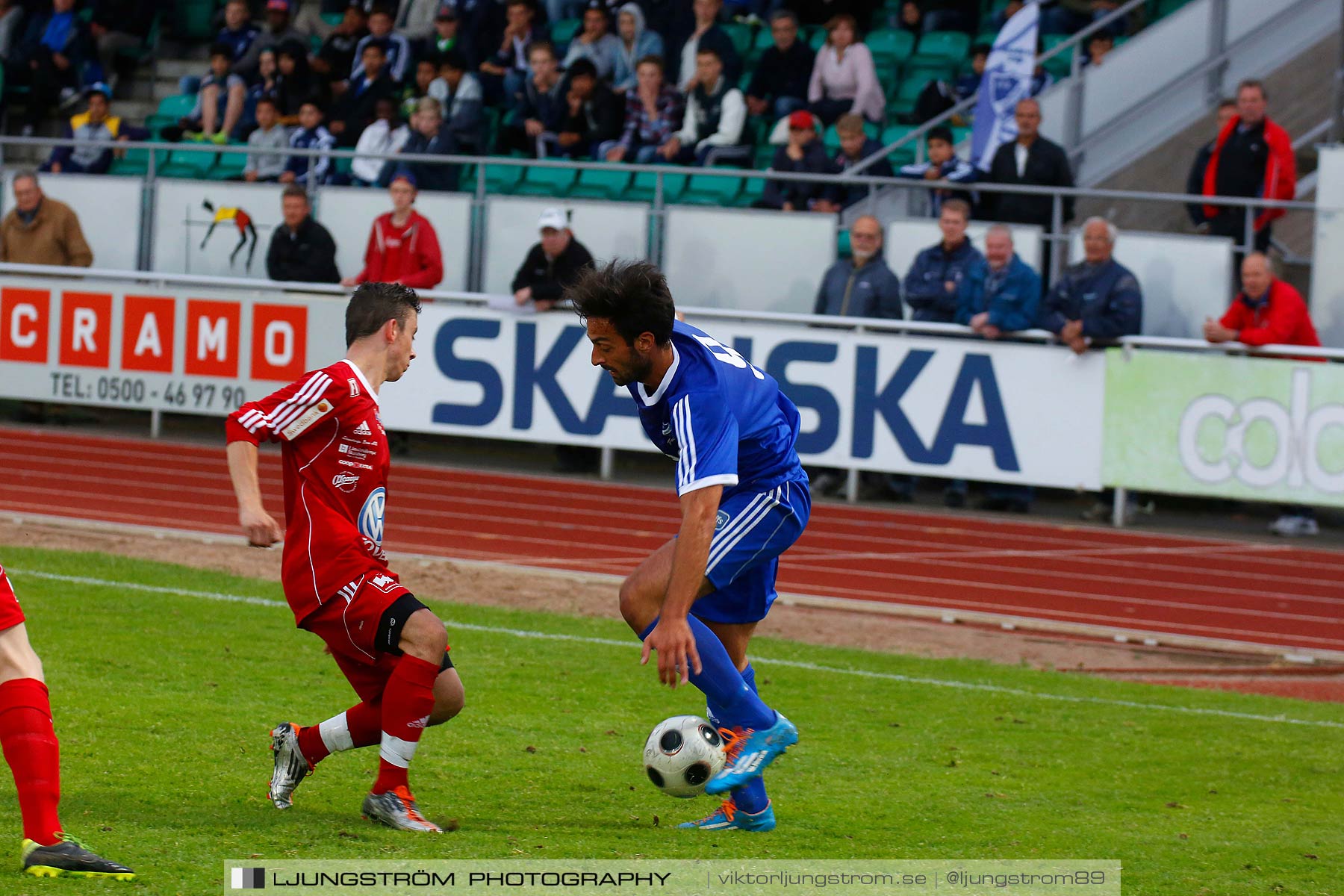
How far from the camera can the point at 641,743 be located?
705 centimetres

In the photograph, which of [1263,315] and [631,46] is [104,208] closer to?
[631,46]

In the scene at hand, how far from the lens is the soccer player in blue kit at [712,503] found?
5.10 meters

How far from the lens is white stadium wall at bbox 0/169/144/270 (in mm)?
16859

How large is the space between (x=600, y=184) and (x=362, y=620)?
478 inches

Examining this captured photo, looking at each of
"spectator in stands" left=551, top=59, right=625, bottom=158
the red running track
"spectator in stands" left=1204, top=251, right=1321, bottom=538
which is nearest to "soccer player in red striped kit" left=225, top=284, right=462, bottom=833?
the red running track

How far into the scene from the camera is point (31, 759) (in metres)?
4.55

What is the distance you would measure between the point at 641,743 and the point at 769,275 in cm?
857

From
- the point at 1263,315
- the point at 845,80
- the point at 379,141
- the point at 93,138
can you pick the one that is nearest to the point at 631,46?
the point at 845,80

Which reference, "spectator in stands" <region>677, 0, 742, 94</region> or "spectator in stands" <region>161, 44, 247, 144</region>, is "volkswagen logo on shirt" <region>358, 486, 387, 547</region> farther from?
"spectator in stands" <region>161, 44, 247, 144</region>

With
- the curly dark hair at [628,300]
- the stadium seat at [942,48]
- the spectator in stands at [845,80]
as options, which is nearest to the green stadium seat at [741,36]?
the stadium seat at [942,48]

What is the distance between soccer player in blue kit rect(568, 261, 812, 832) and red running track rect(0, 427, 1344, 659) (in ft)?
16.5

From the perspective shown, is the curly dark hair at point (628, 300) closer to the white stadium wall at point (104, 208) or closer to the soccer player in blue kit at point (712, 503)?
the soccer player in blue kit at point (712, 503)

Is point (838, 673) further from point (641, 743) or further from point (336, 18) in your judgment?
point (336, 18)

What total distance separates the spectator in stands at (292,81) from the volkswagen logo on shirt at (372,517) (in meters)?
15.5
